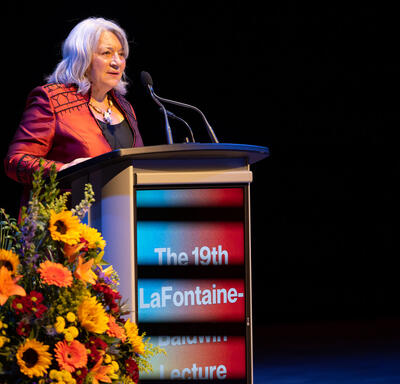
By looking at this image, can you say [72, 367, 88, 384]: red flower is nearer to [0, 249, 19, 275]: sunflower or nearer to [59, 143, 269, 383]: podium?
[0, 249, 19, 275]: sunflower

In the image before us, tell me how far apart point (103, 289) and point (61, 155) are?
83cm

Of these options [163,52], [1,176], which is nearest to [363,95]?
[163,52]

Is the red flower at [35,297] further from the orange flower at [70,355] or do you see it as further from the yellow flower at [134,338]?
the yellow flower at [134,338]

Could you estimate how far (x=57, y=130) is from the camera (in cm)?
203

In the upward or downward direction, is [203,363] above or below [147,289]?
below

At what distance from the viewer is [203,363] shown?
1733 millimetres

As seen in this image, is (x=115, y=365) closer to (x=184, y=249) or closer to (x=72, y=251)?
(x=72, y=251)

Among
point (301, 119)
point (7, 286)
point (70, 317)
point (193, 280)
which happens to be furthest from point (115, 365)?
point (301, 119)

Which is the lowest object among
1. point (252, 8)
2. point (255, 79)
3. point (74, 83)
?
point (74, 83)

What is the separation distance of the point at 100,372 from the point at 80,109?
103 cm

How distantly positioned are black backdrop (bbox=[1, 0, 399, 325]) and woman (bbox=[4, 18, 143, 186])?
6.10ft

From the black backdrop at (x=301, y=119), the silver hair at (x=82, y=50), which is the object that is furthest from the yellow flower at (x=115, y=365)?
the black backdrop at (x=301, y=119)

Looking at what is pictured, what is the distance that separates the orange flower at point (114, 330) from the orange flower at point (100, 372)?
0.07m

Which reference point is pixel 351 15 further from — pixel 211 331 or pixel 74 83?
pixel 211 331
